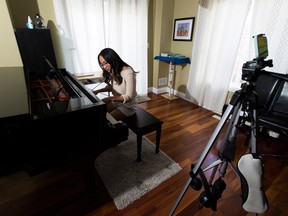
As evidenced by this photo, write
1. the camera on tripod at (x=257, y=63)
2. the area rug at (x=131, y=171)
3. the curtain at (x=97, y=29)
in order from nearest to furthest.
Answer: the camera on tripod at (x=257, y=63) → the area rug at (x=131, y=171) → the curtain at (x=97, y=29)

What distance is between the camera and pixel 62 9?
2314mm

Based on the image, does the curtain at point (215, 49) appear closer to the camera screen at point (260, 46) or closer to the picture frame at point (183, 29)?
the picture frame at point (183, 29)

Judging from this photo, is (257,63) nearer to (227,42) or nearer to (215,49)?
(227,42)

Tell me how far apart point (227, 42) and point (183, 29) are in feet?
3.27

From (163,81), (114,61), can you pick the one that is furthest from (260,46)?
(163,81)

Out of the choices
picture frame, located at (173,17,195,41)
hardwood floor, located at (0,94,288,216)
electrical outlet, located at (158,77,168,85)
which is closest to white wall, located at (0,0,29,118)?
hardwood floor, located at (0,94,288,216)

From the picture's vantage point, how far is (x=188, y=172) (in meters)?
1.63

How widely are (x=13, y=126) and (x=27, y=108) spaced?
6.4 inches

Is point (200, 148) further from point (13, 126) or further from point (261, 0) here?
point (261, 0)

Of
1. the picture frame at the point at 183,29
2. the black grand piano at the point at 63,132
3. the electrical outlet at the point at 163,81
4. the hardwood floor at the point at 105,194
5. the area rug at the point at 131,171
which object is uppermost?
the picture frame at the point at 183,29

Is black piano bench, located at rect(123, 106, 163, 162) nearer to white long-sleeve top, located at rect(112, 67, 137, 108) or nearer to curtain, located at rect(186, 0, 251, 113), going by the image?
white long-sleeve top, located at rect(112, 67, 137, 108)

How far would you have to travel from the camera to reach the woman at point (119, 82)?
1567 millimetres

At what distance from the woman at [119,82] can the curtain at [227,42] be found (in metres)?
1.66

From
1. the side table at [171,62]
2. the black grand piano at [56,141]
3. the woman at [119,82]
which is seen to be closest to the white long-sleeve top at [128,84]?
the woman at [119,82]
